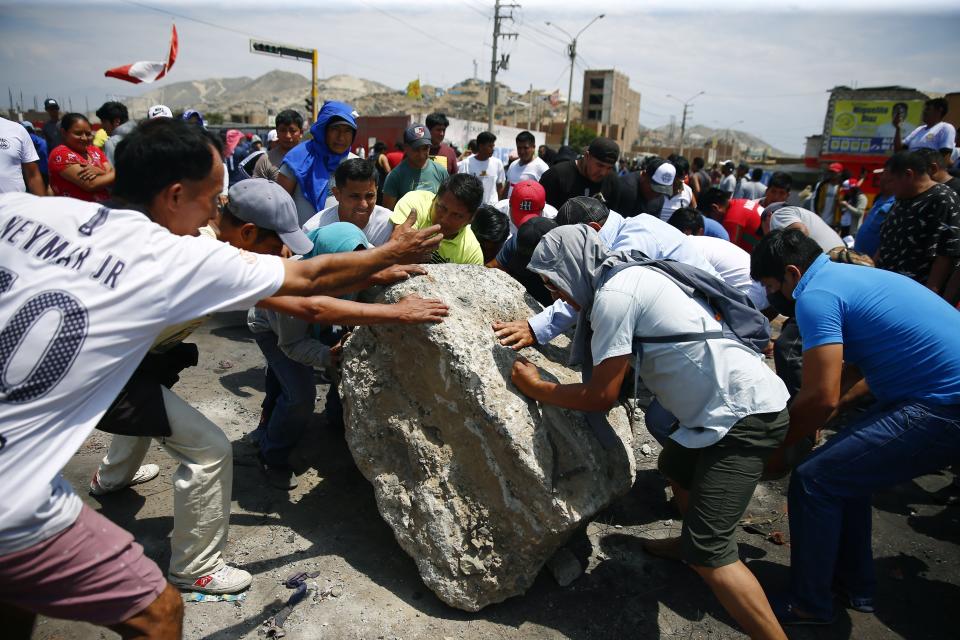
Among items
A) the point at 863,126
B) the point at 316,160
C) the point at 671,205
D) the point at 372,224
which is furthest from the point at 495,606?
the point at 863,126

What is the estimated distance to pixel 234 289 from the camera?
1.84m

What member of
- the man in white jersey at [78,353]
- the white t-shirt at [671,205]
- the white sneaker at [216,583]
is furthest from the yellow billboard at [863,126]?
the man in white jersey at [78,353]

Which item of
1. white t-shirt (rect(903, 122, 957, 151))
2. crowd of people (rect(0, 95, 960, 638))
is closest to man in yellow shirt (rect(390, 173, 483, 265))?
crowd of people (rect(0, 95, 960, 638))

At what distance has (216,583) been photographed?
8.78ft

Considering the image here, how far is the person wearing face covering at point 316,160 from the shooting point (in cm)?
482

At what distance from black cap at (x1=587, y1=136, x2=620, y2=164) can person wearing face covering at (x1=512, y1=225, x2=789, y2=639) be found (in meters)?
3.23

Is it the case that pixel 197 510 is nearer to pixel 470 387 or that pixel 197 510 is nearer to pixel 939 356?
pixel 470 387

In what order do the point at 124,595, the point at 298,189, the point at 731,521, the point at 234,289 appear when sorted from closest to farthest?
the point at 124,595 < the point at 234,289 < the point at 731,521 < the point at 298,189

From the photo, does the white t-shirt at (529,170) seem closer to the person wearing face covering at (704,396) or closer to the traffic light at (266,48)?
the person wearing face covering at (704,396)

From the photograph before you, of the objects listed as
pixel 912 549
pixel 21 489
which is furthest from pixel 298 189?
pixel 912 549

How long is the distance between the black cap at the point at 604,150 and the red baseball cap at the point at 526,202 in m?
0.88

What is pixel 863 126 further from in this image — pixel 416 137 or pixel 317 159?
pixel 317 159

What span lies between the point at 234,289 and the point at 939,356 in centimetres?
286

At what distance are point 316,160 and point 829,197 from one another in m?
10.4
